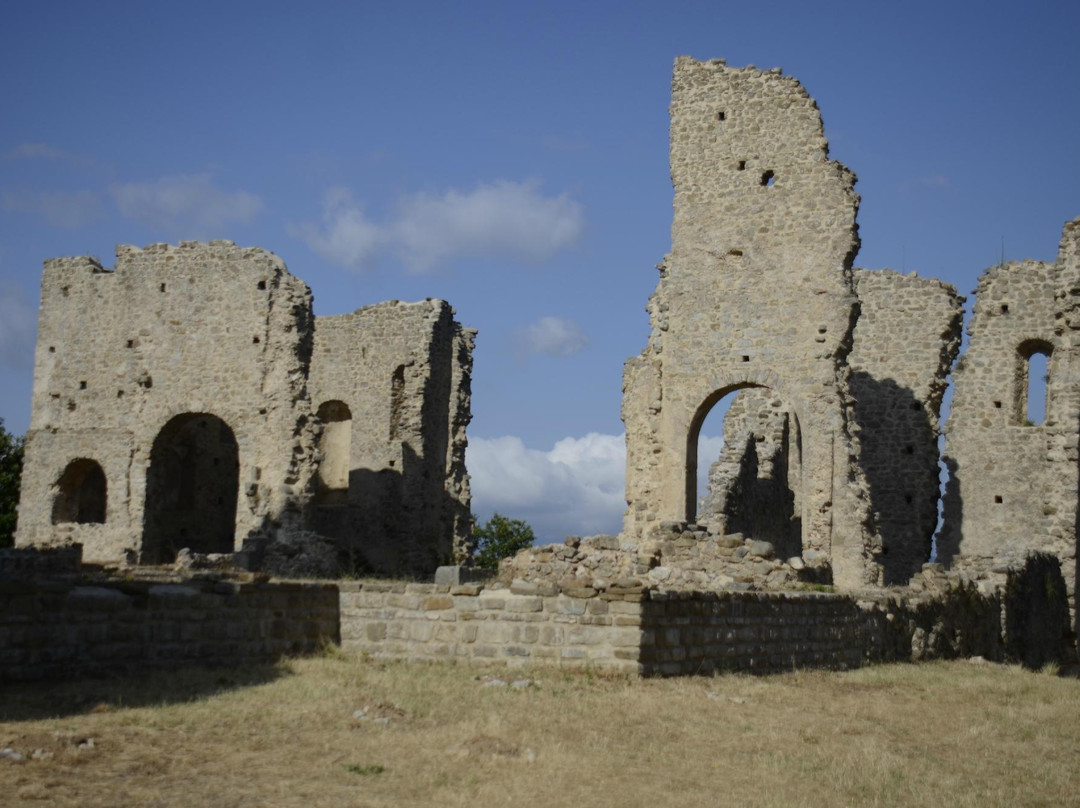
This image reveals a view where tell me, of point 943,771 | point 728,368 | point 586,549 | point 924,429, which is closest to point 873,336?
point 924,429

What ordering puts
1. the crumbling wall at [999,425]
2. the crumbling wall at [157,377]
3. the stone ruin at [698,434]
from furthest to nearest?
the crumbling wall at [999,425], the crumbling wall at [157,377], the stone ruin at [698,434]

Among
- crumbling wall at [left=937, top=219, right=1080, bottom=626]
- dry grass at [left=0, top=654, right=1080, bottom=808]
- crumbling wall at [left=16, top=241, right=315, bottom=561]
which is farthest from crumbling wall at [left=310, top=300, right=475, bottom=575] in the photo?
dry grass at [left=0, top=654, right=1080, bottom=808]

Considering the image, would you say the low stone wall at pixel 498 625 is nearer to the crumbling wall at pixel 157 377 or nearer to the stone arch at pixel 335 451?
the crumbling wall at pixel 157 377

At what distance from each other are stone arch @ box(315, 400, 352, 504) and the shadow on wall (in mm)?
11914

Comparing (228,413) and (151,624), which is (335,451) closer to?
(228,413)

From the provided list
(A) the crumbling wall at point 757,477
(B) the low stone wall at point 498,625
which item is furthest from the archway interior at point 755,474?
(B) the low stone wall at point 498,625

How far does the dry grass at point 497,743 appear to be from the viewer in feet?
20.7

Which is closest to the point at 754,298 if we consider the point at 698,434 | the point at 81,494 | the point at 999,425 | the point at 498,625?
the point at 698,434

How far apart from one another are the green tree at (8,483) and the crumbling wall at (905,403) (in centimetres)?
1971

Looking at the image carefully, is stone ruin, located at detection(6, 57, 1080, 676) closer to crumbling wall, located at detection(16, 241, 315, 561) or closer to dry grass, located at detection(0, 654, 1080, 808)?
crumbling wall, located at detection(16, 241, 315, 561)

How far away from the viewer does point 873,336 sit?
2538 centimetres

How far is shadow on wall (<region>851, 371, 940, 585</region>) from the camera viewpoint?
24672mm

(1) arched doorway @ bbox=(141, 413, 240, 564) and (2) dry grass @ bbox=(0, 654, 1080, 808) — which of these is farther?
(1) arched doorway @ bbox=(141, 413, 240, 564)

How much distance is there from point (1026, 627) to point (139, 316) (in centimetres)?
1667
